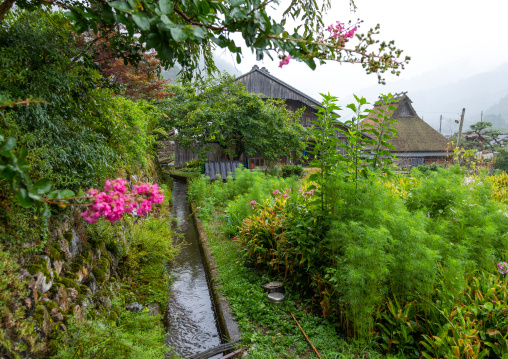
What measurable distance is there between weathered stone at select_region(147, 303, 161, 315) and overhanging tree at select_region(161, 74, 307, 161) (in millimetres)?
7770

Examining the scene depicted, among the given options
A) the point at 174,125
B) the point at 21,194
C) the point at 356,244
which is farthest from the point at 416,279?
the point at 174,125

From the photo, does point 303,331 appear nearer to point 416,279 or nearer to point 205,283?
point 416,279

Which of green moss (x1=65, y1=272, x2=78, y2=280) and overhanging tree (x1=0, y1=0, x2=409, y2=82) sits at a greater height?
Result: overhanging tree (x1=0, y1=0, x2=409, y2=82)

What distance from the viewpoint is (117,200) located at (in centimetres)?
135

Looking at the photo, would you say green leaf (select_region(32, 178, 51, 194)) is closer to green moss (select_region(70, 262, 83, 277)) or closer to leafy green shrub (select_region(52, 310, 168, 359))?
leafy green shrub (select_region(52, 310, 168, 359))

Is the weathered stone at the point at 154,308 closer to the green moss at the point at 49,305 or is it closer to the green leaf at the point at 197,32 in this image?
the green moss at the point at 49,305

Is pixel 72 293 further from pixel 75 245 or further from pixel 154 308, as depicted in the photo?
pixel 154 308

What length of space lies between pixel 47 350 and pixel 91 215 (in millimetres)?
1495

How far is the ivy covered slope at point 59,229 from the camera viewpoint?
6.67ft

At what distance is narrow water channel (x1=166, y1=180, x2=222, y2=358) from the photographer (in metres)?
3.27

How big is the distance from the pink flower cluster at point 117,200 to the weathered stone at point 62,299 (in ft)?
4.93

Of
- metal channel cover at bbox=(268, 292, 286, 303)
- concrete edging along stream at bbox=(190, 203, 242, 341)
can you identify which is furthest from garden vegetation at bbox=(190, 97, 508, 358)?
concrete edging along stream at bbox=(190, 203, 242, 341)

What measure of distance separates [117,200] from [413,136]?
949 inches

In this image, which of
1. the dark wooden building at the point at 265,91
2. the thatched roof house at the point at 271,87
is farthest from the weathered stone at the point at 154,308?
the thatched roof house at the point at 271,87
